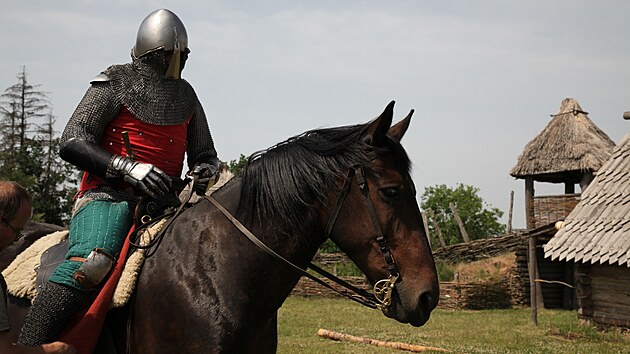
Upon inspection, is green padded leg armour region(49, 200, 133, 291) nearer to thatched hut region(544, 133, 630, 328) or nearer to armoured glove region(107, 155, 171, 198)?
armoured glove region(107, 155, 171, 198)

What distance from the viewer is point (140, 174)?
3916 millimetres

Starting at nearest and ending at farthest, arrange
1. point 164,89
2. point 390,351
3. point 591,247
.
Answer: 1. point 164,89
2. point 390,351
3. point 591,247

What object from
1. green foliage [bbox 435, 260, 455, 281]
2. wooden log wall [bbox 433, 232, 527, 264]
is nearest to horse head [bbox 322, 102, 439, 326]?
green foliage [bbox 435, 260, 455, 281]

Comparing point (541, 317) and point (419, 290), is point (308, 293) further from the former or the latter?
point (419, 290)

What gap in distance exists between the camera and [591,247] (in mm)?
17359

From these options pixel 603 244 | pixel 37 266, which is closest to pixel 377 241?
pixel 37 266

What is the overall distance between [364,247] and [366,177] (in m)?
0.35

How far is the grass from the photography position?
13906 mm

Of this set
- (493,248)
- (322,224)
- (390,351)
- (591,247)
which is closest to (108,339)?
(322,224)

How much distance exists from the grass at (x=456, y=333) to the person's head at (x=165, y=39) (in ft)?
29.4

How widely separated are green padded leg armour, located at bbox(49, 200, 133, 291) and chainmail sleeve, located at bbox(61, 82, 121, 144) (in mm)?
431

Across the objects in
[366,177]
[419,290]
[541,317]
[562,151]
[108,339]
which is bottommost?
[541,317]

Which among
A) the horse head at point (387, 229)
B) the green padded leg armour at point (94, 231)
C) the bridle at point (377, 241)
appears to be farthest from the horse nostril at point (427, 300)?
the green padded leg armour at point (94, 231)

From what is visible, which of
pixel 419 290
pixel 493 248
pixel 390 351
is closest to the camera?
pixel 419 290
